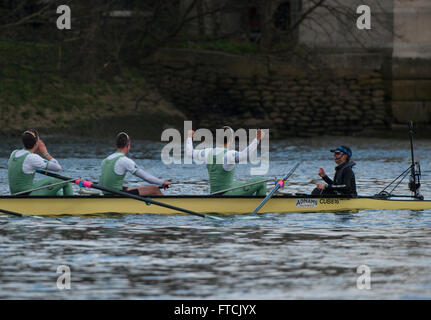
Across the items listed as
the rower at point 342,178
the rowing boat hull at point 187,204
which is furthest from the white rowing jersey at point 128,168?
the rower at point 342,178

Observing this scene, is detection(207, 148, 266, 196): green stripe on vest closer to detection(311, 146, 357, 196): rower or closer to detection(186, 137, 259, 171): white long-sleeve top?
detection(186, 137, 259, 171): white long-sleeve top

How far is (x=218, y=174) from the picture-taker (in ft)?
61.4

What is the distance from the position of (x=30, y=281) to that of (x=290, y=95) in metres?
31.2

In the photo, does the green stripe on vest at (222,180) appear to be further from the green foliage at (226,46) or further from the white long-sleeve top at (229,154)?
the green foliage at (226,46)

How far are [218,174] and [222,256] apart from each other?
4.17 metres

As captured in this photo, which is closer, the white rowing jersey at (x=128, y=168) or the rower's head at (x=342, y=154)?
the white rowing jersey at (x=128, y=168)

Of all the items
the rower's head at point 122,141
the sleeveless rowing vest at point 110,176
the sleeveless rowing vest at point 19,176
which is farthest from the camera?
the sleeveless rowing vest at point 110,176

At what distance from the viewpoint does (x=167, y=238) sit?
1622 centimetres

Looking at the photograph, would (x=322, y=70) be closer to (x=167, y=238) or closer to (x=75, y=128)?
(x=75, y=128)

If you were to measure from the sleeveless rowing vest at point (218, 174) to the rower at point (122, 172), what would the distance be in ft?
3.11

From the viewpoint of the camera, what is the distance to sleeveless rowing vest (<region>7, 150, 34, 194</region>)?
59.6 feet

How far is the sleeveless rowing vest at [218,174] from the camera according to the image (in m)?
18.6
